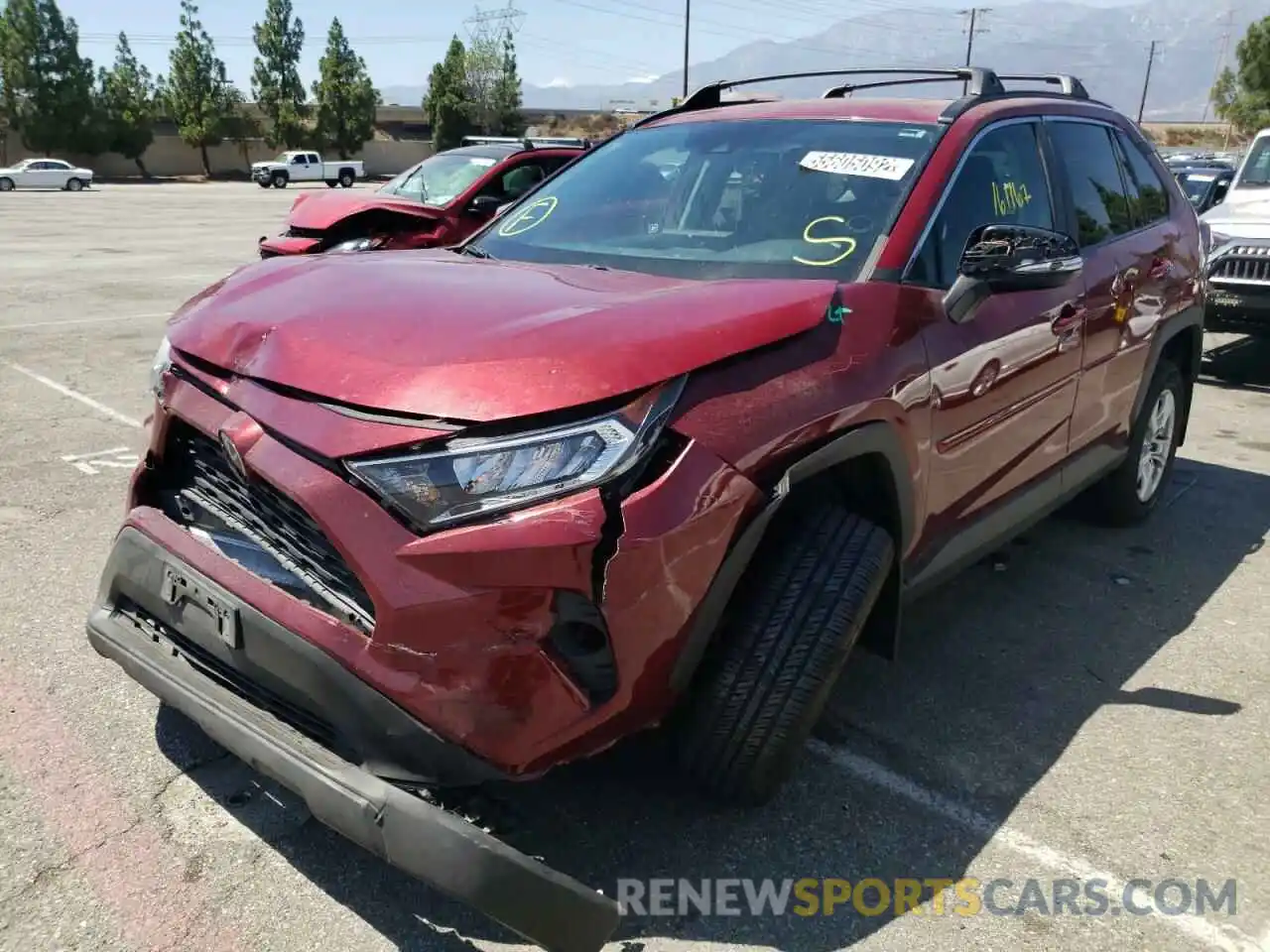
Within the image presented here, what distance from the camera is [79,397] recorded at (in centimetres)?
692

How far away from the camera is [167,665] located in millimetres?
2426

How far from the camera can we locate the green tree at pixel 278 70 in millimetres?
68875

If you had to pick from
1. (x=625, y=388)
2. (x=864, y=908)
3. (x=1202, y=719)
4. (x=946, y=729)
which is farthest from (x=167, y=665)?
(x=1202, y=719)

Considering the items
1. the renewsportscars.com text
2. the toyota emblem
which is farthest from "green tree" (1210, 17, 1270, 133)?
the toyota emblem

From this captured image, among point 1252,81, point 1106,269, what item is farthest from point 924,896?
point 1252,81

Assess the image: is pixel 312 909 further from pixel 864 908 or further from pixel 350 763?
pixel 864 908

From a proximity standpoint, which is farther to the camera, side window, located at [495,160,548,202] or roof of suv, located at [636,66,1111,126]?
side window, located at [495,160,548,202]

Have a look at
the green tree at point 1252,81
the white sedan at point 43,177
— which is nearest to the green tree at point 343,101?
the white sedan at point 43,177

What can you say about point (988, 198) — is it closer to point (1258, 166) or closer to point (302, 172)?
point (1258, 166)

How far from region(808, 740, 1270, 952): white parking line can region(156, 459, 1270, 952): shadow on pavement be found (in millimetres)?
35

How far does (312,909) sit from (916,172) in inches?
101

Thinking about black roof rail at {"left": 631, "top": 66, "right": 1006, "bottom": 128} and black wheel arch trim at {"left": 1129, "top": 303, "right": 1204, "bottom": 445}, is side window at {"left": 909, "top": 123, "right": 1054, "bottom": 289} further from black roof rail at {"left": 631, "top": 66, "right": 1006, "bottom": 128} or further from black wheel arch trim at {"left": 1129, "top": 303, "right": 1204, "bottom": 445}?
black wheel arch trim at {"left": 1129, "top": 303, "right": 1204, "bottom": 445}

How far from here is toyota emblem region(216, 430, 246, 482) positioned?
7.43ft

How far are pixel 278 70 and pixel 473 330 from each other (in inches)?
3057
